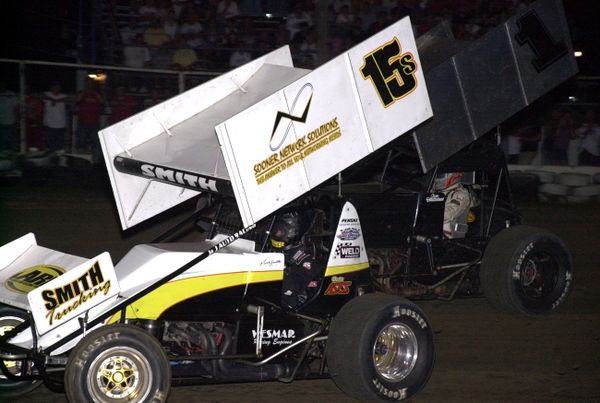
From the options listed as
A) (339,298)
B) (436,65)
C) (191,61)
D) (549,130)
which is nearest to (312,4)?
(191,61)

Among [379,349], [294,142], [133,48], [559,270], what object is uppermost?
[133,48]

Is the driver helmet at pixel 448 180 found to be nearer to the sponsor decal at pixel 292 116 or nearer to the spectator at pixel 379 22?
the sponsor decal at pixel 292 116

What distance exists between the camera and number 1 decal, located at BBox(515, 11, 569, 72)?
7770 millimetres

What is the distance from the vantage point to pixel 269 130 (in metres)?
5.58

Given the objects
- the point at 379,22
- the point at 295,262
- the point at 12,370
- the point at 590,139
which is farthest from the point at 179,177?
the point at 379,22

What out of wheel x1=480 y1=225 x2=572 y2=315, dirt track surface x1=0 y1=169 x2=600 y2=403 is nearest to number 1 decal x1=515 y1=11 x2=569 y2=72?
wheel x1=480 y1=225 x2=572 y2=315

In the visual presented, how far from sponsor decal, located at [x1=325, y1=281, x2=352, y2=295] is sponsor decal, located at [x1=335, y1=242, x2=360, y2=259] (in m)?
0.19

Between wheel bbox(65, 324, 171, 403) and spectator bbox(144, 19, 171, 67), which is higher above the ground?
spectator bbox(144, 19, 171, 67)

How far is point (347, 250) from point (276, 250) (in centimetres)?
54

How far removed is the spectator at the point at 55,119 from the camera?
14.4 m

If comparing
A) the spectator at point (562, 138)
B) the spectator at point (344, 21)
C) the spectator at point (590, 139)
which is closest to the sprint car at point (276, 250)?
the spectator at point (562, 138)

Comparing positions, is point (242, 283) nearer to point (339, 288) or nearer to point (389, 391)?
point (339, 288)

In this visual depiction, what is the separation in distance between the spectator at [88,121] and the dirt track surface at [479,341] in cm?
242

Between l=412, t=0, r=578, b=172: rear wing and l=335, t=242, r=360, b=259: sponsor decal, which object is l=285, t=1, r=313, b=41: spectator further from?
l=335, t=242, r=360, b=259: sponsor decal
